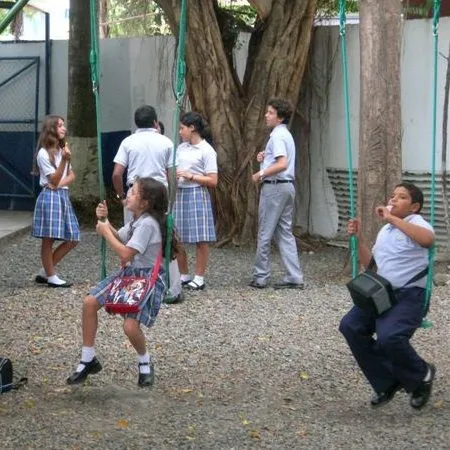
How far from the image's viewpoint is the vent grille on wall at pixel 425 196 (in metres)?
11.9

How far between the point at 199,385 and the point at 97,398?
2.32 feet

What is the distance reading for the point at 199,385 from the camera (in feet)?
23.6

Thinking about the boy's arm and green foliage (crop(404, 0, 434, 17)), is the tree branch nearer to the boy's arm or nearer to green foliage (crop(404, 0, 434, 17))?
green foliage (crop(404, 0, 434, 17))

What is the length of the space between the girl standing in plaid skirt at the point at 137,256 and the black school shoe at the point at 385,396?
4.45 feet

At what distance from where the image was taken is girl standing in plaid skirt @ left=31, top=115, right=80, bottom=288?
9961 mm

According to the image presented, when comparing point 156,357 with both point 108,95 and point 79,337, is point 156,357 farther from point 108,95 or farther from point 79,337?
point 108,95

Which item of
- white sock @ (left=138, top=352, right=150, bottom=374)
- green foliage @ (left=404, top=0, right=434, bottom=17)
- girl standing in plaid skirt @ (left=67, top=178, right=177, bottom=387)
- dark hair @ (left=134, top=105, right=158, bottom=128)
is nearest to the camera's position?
girl standing in plaid skirt @ (left=67, top=178, right=177, bottom=387)

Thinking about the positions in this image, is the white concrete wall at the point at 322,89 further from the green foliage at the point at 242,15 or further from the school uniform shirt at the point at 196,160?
the school uniform shirt at the point at 196,160

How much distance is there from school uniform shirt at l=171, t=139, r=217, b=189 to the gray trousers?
62 centimetres

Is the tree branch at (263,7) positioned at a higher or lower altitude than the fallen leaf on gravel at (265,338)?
higher

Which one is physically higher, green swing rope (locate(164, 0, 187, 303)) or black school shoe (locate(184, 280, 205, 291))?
green swing rope (locate(164, 0, 187, 303))

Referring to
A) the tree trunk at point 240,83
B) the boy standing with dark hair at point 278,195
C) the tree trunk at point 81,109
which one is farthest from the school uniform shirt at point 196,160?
the tree trunk at point 81,109

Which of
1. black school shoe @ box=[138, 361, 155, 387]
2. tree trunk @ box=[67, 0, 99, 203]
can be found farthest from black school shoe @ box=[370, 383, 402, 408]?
tree trunk @ box=[67, 0, 99, 203]

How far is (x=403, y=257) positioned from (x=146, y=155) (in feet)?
11.9
